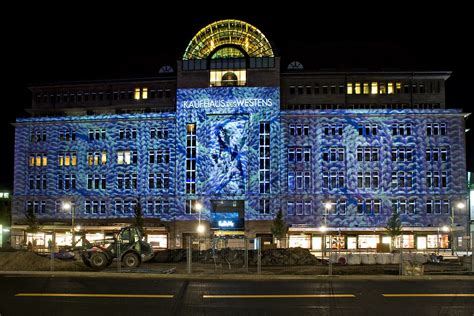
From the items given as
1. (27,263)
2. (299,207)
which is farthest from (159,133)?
(27,263)

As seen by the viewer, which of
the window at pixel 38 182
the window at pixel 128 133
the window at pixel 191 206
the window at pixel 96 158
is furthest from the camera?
the window at pixel 38 182

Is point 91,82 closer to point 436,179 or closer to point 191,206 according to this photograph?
point 191,206

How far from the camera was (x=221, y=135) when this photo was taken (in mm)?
80688

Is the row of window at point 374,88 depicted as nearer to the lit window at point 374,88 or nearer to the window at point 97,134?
the lit window at point 374,88

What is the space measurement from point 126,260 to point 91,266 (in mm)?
2454

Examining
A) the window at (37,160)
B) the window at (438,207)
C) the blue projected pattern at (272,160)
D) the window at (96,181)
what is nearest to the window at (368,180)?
the blue projected pattern at (272,160)

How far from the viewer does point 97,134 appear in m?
84.3

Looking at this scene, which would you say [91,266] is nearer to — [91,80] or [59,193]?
[59,193]

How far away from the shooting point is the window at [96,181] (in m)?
83.4

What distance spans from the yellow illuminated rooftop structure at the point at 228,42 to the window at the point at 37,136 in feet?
77.7

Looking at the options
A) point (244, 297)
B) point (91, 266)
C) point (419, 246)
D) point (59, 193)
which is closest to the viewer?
point (244, 297)

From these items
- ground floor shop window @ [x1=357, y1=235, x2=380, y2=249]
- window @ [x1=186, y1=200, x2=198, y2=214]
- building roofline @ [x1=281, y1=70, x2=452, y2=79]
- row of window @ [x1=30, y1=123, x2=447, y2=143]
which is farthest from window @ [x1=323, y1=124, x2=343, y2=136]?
window @ [x1=186, y1=200, x2=198, y2=214]

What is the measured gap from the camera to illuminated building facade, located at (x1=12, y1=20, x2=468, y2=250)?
259 feet
